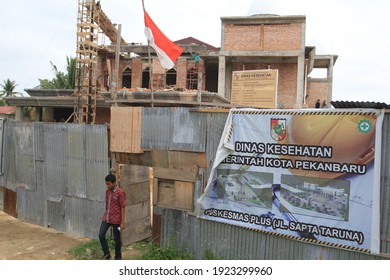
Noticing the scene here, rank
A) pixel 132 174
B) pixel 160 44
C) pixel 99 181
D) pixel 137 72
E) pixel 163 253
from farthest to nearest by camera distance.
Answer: pixel 137 72, pixel 160 44, pixel 99 181, pixel 132 174, pixel 163 253

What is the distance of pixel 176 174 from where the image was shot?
21.4ft

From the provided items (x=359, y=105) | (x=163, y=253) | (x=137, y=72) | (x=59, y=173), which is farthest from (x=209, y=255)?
(x=137, y=72)

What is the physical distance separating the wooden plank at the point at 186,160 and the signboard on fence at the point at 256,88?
287 centimetres

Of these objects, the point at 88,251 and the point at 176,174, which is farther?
the point at 88,251

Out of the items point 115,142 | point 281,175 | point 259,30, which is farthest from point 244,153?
point 259,30

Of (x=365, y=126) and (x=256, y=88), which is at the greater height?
(x=256, y=88)

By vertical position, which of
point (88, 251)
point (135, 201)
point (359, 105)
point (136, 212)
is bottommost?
point (88, 251)

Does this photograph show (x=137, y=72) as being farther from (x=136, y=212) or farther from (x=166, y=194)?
(x=166, y=194)

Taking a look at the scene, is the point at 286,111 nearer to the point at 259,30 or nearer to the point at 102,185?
the point at 102,185

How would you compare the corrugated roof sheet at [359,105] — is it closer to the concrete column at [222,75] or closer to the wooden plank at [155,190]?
the wooden plank at [155,190]

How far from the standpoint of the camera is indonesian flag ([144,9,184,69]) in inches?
316

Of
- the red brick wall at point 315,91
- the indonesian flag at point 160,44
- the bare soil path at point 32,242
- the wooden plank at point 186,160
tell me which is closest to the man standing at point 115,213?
the wooden plank at point 186,160

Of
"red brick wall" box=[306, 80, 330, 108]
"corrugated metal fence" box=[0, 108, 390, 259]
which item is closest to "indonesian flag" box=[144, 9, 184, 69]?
"corrugated metal fence" box=[0, 108, 390, 259]

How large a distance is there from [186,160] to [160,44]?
3143 millimetres
